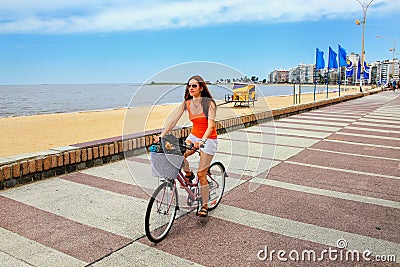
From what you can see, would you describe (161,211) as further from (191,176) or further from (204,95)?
(204,95)

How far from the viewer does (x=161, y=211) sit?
144 inches

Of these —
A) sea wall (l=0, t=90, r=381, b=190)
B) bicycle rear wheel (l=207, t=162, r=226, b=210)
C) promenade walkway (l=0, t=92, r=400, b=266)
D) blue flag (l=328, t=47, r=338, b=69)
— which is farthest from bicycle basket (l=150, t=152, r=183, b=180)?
blue flag (l=328, t=47, r=338, b=69)

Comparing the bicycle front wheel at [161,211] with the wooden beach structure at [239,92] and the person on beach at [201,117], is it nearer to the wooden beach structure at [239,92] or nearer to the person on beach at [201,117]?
the person on beach at [201,117]

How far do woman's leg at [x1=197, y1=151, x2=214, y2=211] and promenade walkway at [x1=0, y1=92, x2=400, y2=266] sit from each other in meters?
0.26

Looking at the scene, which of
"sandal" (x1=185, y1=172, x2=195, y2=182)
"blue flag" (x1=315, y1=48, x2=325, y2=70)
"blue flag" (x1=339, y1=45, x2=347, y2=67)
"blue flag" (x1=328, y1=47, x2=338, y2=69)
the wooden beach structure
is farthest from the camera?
"blue flag" (x1=339, y1=45, x2=347, y2=67)

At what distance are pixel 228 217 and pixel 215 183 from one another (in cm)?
42

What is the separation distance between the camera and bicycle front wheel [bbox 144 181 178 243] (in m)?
3.46

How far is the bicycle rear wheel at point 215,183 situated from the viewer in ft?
13.9

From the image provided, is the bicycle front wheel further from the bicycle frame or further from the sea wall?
the sea wall

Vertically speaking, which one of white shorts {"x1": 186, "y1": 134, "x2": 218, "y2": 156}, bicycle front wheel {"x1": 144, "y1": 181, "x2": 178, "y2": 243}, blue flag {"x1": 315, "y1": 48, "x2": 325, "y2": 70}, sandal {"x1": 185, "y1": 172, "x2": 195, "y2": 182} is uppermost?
blue flag {"x1": 315, "y1": 48, "x2": 325, "y2": 70}

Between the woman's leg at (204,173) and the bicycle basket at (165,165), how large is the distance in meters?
0.35

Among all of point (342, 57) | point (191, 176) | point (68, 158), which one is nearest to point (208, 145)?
point (191, 176)

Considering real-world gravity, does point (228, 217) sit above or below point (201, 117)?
below

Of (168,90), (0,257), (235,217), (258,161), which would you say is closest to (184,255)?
(235,217)
